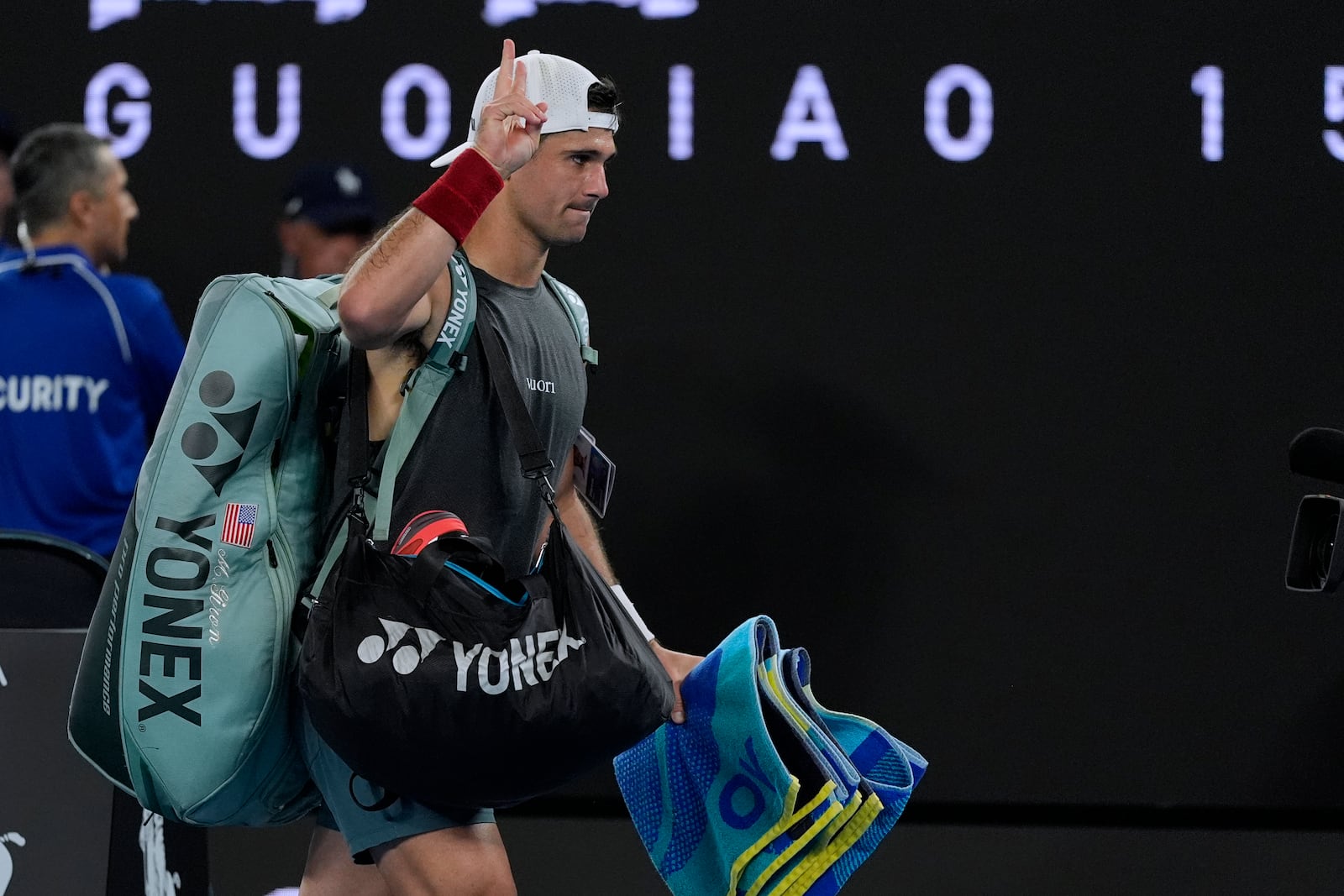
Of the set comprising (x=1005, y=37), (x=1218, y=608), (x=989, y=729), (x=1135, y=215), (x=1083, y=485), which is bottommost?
(x=989, y=729)

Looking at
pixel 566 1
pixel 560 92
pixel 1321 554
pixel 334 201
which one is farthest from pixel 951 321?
pixel 1321 554

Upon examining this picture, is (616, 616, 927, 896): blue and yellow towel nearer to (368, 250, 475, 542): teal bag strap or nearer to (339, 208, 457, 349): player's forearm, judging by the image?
(368, 250, 475, 542): teal bag strap

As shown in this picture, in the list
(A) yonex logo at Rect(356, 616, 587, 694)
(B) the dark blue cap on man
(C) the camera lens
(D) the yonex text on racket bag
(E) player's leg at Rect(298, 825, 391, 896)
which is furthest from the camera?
(B) the dark blue cap on man

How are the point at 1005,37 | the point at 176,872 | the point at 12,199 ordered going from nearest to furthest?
the point at 176,872, the point at 12,199, the point at 1005,37

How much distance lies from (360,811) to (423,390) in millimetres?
612

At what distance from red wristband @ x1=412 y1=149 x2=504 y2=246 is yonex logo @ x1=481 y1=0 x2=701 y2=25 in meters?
2.25

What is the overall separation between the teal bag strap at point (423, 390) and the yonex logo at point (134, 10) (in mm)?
2279

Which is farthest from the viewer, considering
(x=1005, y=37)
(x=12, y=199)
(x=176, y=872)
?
(x=1005, y=37)

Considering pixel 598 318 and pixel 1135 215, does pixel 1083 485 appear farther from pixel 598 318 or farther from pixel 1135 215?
pixel 598 318

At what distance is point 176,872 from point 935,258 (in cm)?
248

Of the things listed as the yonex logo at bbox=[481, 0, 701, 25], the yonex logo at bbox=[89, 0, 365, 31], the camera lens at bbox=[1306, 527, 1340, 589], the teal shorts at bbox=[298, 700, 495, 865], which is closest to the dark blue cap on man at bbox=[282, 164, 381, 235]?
the yonex logo at bbox=[89, 0, 365, 31]

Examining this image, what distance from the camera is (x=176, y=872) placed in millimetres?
3299

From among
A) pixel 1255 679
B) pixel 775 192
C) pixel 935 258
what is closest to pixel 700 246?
pixel 775 192

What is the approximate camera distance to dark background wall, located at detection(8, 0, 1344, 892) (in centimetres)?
468
